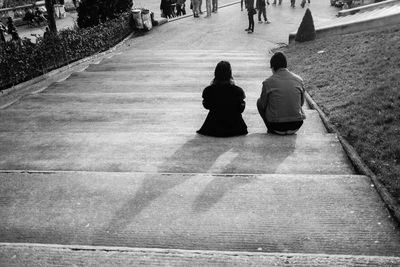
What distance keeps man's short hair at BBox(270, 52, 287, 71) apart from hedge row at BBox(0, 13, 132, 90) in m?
7.59

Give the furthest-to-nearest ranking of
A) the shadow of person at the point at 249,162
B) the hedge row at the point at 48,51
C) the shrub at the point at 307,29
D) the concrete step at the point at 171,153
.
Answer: the shrub at the point at 307,29 → the hedge row at the point at 48,51 → the concrete step at the point at 171,153 → the shadow of person at the point at 249,162

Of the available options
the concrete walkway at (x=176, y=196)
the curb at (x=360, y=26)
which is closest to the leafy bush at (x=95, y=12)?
the curb at (x=360, y=26)

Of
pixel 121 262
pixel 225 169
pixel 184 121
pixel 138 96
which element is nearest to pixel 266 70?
pixel 138 96

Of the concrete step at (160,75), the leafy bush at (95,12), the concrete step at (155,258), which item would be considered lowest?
the concrete step at (160,75)

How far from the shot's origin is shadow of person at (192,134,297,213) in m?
3.88

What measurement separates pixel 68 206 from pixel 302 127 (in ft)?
13.6

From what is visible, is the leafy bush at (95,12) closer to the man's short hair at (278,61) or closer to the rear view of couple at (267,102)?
the rear view of couple at (267,102)

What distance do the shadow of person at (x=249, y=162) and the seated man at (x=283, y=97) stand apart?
0.23 metres

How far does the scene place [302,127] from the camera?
645 cm

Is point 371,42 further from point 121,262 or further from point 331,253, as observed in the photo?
point 121,262

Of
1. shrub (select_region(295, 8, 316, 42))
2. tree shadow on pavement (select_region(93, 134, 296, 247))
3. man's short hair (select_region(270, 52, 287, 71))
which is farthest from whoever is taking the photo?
shrub (select_region(295, 8, 316, 42))

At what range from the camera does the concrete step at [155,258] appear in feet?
9.21

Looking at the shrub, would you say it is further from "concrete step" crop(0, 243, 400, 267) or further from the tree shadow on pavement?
"concrete step" crop(0, 243, 400, 267)

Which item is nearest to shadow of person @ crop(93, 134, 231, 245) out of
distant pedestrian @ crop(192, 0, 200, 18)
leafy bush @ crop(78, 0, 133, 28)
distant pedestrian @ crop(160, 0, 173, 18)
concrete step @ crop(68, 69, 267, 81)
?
concrete step @ crop(68, 69, 267, 81)
